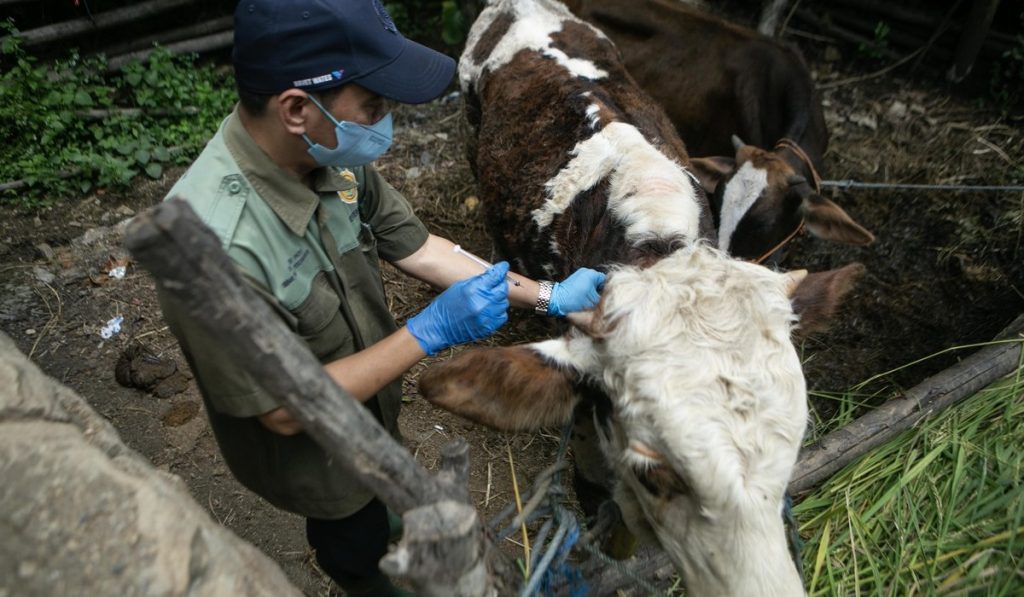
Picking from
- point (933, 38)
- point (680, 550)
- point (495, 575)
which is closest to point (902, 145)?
point (933, 38)

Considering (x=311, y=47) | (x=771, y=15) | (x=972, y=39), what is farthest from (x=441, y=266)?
(x=972, y=39)

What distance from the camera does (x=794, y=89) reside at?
4.90 meters

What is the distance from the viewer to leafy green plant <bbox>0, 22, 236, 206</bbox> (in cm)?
524

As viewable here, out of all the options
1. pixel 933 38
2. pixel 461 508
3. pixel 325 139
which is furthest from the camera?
pixel 933 38

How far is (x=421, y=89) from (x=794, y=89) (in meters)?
3.94

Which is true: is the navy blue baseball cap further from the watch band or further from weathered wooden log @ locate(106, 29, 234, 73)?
weathered wooden log @ locate(106, 29, 234, 73)

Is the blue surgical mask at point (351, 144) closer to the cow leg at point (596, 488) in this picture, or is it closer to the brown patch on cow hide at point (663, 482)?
the cow leg at point (596, 488)

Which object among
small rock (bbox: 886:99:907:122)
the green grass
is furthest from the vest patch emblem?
small rock (bbox: 886:99:907:122)

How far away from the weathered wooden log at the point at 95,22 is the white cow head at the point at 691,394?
593cm

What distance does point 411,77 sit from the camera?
191 cm

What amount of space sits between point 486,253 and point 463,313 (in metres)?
3.01

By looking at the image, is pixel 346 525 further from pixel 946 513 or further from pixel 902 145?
pixel 902 145

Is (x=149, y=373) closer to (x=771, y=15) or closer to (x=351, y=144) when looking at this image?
(x=351, y=144)

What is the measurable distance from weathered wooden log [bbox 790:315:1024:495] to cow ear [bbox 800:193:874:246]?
118 centimetres
